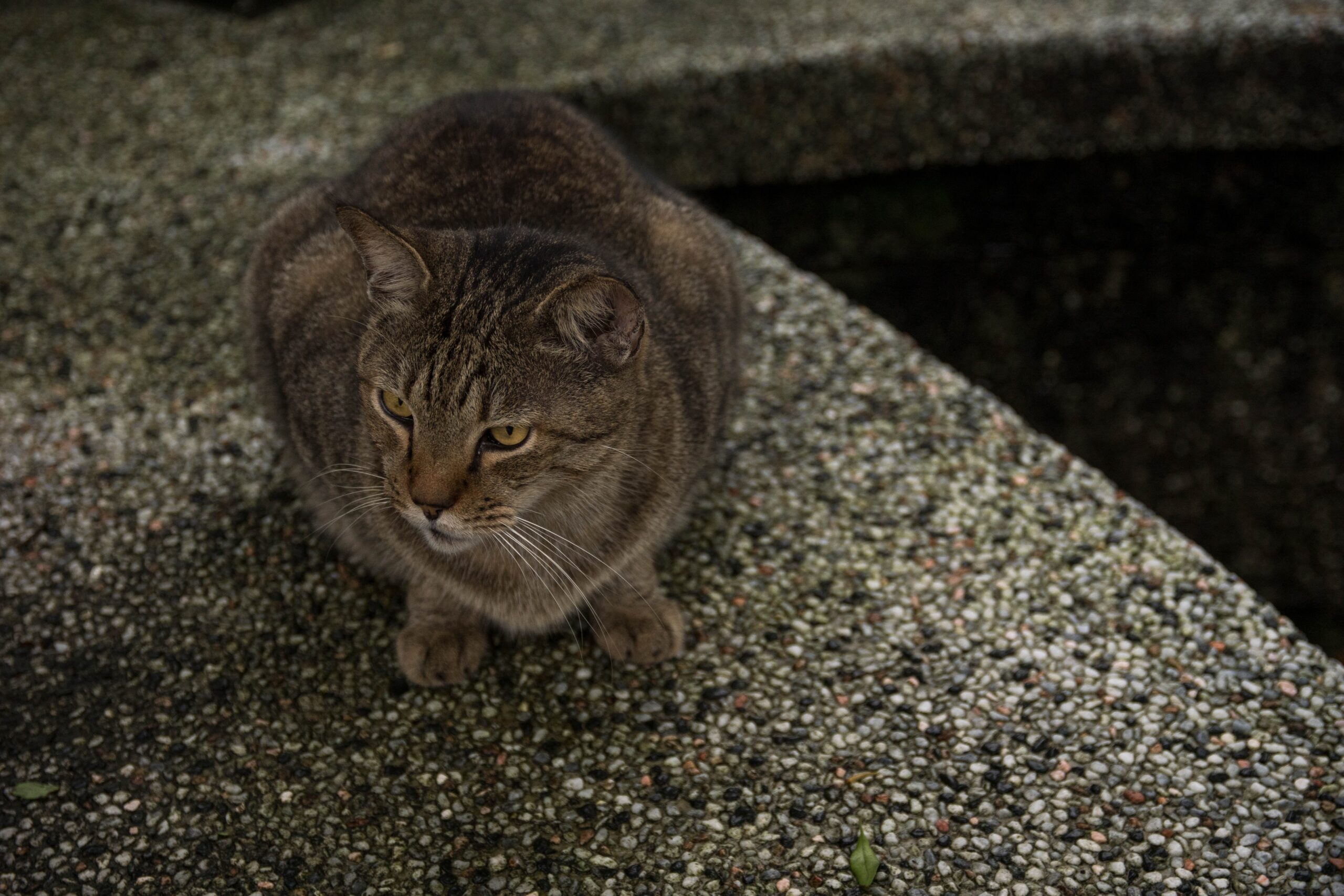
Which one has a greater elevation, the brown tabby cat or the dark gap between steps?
the brown tabby cat

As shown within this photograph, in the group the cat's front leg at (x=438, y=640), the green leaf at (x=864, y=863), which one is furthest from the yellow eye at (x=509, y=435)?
the green leaf at (x=864, y=863)

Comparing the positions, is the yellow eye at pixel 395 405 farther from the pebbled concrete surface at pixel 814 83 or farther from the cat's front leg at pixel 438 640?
the pebbled concrete surface at pixel 814 83

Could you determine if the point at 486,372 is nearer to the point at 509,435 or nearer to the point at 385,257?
the point at 509,435

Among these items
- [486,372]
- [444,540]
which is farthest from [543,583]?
[486,372]

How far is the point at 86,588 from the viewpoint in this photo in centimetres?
295

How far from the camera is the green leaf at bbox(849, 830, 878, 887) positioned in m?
2.37

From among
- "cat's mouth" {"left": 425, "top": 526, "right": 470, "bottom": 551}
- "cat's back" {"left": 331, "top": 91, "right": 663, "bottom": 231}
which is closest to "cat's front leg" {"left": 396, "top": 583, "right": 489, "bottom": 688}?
"cat's mouth" {"left": 425, "top": 526, "right": 470, "bottom": 551}

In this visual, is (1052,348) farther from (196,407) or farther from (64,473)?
(64,473)

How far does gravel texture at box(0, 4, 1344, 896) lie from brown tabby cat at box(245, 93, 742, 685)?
0.22 meters

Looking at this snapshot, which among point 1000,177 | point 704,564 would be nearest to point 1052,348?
point 1000,177

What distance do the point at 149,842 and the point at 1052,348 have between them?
4.22 metres

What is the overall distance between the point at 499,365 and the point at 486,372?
0.09 feet

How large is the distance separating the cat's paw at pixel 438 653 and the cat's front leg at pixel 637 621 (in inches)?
11.4

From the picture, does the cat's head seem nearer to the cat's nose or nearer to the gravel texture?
the cat's nose
